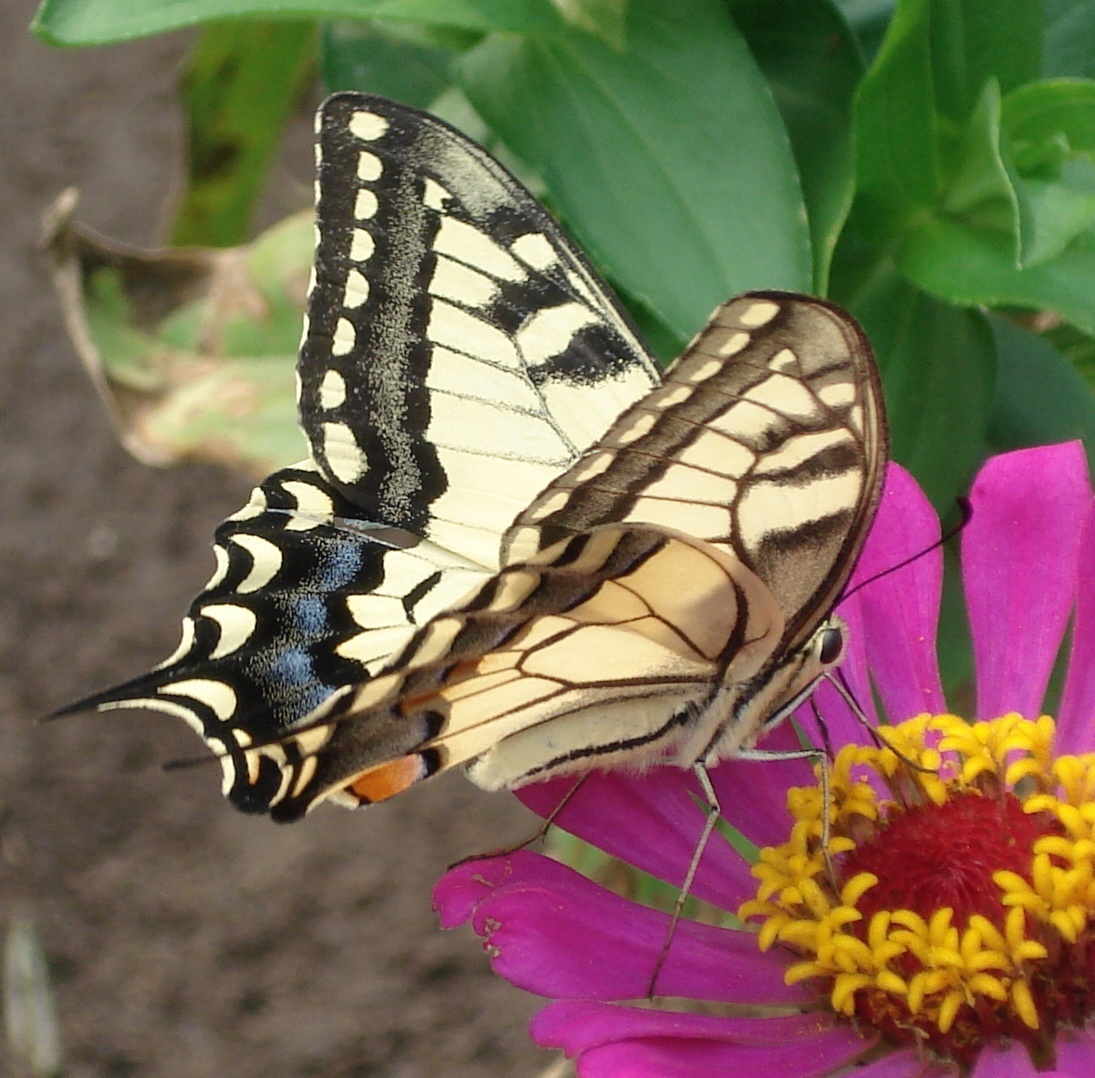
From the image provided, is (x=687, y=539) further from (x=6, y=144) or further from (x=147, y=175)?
(x=6, y=144)

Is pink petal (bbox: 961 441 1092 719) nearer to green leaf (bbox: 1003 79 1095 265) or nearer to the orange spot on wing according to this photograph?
green leaf (bbox: 1003 79 1095 265)

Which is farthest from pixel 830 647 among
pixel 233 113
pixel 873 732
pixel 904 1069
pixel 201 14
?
pixel 233 113

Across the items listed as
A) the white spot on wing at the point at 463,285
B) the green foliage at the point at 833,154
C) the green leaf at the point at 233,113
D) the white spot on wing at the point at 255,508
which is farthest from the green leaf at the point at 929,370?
the green leaf at the point at 233,113

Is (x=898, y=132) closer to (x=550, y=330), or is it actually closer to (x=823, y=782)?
(x=550, y=330)

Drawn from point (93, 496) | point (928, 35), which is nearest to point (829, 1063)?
point (928, 35)

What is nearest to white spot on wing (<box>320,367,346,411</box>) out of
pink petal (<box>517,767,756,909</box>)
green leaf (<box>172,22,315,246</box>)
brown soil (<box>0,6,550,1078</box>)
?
pink petal (<box>517,767,756,909</box>)

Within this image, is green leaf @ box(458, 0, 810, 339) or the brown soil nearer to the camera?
green leaf @ box(458, 0, 810, 339)
